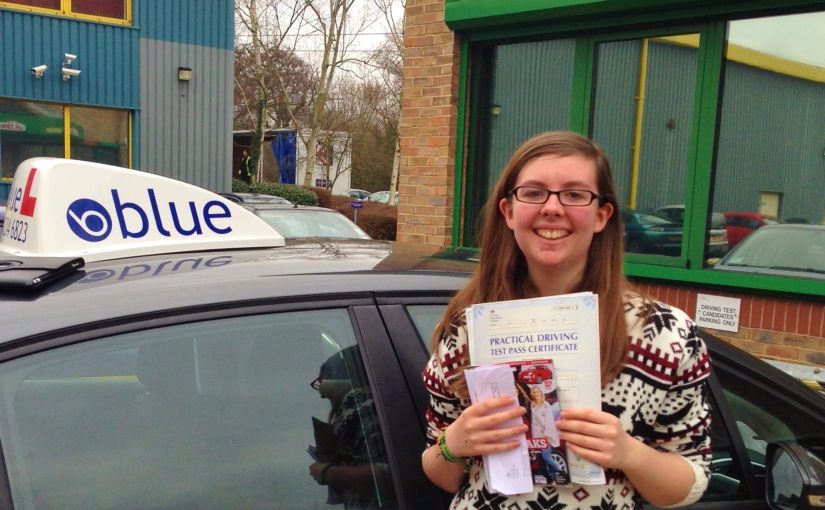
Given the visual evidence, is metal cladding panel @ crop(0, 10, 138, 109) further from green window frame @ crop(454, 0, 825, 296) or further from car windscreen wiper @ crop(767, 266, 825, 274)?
car windscreen wiper @ crop(767, 266, 825, 274)

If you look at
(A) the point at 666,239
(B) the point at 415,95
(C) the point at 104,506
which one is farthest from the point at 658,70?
(C) the point at 104,506

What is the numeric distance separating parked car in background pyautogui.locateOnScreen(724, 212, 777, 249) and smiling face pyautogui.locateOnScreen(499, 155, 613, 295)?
14.2ft

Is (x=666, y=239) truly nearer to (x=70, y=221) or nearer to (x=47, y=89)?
(x=70, y=221)

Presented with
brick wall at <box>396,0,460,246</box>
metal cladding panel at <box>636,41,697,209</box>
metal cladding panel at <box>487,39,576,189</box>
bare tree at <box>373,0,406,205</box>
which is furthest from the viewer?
bare tree at <box>373,0,406,205</box>

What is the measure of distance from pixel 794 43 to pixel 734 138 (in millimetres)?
710

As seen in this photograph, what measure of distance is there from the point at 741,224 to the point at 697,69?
3.71 feet

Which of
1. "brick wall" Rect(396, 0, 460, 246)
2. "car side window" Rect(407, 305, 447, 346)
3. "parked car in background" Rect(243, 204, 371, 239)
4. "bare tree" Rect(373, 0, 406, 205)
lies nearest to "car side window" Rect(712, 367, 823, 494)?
"car side window" Rect(407, 305, 447, 346)

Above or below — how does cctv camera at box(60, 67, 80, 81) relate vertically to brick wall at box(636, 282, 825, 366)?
above

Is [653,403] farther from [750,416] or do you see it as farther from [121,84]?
[121,84]

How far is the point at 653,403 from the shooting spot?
135cm

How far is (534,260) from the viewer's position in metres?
1.45

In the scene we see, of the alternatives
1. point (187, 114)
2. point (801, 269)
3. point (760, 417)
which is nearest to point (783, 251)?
point (801, 269)

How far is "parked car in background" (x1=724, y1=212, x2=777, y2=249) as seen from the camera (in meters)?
5.30

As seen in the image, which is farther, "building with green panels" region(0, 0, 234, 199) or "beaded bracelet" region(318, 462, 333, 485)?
"building with green panels" region(0, 0, 234, 199)
